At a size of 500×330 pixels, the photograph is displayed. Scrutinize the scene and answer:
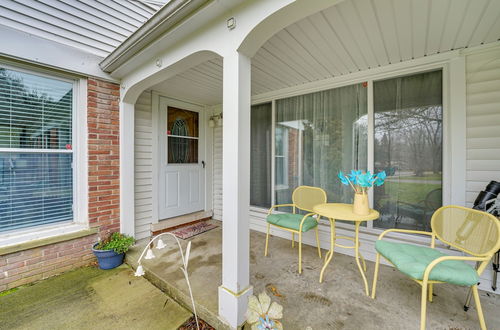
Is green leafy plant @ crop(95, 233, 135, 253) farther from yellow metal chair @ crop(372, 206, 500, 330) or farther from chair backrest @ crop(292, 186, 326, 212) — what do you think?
yellow metal chair @ crop(372, 206, 500, 330)

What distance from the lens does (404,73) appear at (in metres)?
2.42

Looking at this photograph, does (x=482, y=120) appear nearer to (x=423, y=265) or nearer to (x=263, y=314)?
(x=423, y=265)

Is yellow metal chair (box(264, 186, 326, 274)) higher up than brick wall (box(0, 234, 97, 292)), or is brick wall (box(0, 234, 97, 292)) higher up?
yellow metal chair (box(264, 186, 326, 274))

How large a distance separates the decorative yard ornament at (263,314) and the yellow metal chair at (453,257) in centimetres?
107

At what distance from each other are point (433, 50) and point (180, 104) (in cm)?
371

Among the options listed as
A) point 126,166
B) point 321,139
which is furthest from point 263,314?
point 126,166

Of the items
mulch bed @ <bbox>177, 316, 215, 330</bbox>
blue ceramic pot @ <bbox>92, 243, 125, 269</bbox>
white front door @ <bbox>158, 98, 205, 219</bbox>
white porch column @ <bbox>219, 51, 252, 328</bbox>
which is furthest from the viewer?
white front door @ <bbox>158, 98, 205, 219</bbox>

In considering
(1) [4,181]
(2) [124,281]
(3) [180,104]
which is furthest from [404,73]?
(1) [4,181]

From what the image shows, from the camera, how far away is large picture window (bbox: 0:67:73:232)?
2188mm

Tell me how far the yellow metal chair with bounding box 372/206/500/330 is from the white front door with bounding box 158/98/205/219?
125 inches

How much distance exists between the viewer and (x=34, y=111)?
7.67ft

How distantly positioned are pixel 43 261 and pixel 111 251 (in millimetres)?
689

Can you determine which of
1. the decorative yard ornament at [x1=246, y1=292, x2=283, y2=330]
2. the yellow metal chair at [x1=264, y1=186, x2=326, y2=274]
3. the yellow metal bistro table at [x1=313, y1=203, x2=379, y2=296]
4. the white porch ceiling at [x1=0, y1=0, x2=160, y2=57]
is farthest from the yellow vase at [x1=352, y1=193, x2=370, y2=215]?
the white porch ceiling at [x1=0, y1=0, x2=160, y2=57]

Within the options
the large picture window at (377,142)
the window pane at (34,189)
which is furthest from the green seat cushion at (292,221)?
the window pane at (34,189)
